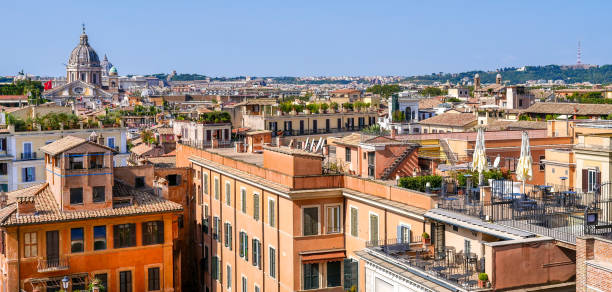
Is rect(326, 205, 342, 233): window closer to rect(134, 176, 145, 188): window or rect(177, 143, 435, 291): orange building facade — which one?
rect(177, 143, 435, 291): orange building facade

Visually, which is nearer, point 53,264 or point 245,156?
point 53,264

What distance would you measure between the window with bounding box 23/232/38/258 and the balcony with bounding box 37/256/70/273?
38 cm

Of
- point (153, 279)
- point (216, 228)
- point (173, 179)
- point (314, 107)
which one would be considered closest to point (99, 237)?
point (153, 279)

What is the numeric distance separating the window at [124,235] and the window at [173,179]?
565 cm

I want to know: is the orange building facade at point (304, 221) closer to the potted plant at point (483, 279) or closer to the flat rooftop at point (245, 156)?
the flat rooftop at point (245, 156)

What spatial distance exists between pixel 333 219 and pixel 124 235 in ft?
28.5

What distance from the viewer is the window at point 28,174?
4251cm

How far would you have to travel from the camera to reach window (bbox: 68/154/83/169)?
27984 mm

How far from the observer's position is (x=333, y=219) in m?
24.0

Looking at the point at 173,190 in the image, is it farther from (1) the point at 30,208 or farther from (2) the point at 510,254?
(2) the point at 510,254

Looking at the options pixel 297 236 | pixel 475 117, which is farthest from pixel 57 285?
pixel 475 117

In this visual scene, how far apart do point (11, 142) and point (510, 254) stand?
34206mm

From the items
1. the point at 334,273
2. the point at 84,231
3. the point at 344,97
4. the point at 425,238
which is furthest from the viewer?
the point at 344,97

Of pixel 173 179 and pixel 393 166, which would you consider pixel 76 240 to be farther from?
pixel 393 166
